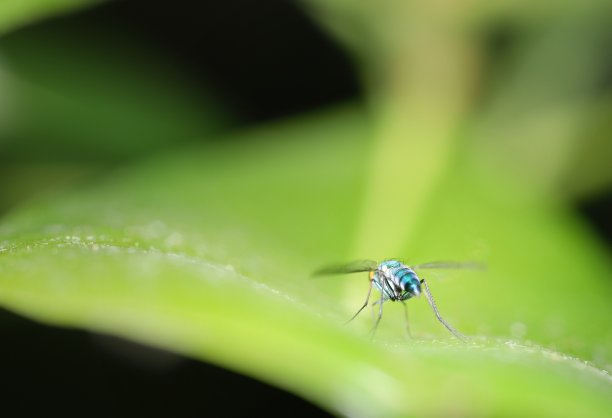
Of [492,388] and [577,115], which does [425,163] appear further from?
Answer: [492,388]

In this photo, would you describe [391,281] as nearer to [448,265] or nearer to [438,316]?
[438,316]

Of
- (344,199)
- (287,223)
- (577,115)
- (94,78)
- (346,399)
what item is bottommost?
(346,399)

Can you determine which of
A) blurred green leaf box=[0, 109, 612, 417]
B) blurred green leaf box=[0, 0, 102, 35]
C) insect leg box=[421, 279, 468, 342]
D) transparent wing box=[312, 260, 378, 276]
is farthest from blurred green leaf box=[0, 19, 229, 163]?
insect leg box=[421, 279, 468, 342]

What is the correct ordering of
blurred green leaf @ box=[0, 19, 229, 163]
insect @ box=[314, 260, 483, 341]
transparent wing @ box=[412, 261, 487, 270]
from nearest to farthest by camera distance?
insect @ box=[314, 260, 483, 341]
transparent wing @ box=[412, 261, 487, 270]
blurred green leaf @ box=[0, 19, 229, 163]

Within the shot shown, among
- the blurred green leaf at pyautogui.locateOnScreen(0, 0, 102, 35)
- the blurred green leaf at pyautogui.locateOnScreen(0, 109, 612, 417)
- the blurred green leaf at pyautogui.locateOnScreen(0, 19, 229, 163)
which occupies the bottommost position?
the blurred green leaf at pyautogui.locateOnScreen(0, 109, 612, 417)

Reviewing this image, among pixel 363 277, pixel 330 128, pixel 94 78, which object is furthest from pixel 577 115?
pixel 94 78

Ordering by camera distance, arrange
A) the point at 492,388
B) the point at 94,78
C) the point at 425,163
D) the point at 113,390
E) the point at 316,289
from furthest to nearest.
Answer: the point at 94,78 → the point at 425,163 → the point at 113,390 → the point at 316,289 → the point at 492,388

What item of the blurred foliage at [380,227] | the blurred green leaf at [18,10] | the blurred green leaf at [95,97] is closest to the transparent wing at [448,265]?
the blurred foliage at [380,227]

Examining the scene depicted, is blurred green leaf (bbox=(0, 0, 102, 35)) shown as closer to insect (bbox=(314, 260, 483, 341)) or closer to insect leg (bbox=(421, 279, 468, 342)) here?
insect (bbox=(314, 260, 483, 341))
